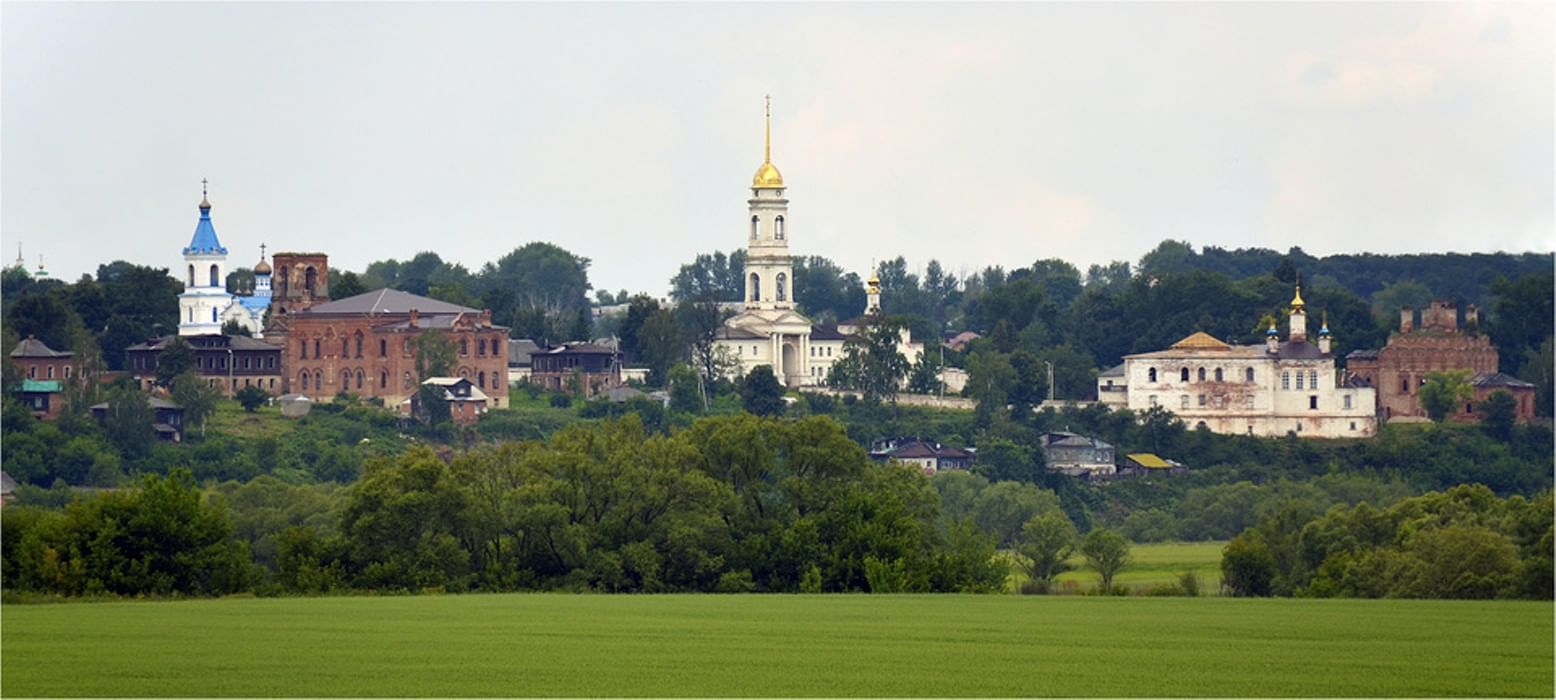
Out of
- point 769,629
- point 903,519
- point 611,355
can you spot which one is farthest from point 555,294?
point 769,629

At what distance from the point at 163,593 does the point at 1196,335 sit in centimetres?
5997

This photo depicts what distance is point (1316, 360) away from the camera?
99438 mm

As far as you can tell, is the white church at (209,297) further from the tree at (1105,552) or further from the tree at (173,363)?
the tree at (1105,552)

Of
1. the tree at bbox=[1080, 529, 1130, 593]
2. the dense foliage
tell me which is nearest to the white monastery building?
the dense foliage

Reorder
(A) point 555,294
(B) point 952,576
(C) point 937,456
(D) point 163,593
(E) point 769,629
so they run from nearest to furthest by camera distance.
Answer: (E) point 769,629
(D) point 163,593
(B) point 952,576
(C) point 937,456
(A) point 555,294

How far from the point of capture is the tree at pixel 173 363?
95.1m

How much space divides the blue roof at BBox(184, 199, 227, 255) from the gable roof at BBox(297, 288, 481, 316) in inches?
423

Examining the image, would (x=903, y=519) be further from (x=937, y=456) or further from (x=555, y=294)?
(x=555, y=294)

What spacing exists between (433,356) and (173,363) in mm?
7488

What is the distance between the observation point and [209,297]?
10994 cm

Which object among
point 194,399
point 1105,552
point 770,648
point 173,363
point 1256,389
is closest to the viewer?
point 770,648

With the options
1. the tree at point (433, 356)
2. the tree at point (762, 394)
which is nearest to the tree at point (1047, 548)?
the tree at point (762, 394)

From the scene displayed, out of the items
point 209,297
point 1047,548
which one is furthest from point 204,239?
point 1047,548

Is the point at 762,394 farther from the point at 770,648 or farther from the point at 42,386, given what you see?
the point at 770,648
